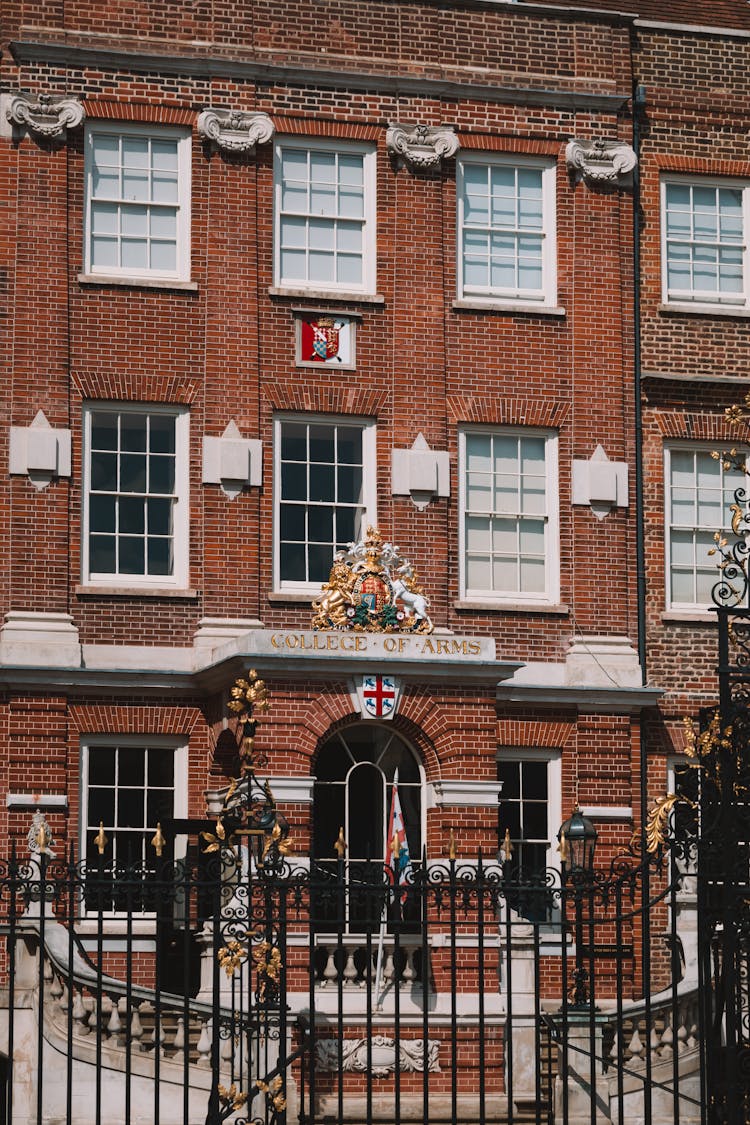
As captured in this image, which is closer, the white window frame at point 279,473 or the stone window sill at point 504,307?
the white window frame at point 279,473

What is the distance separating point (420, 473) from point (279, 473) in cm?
172

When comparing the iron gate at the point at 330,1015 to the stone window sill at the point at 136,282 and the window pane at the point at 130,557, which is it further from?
the stone window sill at the point at 136,282

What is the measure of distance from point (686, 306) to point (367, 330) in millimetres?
4309

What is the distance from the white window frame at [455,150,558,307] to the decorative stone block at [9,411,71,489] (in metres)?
5.42

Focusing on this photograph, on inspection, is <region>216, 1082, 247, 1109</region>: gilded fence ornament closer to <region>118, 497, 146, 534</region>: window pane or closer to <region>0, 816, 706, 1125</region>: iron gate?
<region>0, 816, 706, 1125</region>: iron gate

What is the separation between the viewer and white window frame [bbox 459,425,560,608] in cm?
2717

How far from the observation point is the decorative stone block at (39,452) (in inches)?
1011

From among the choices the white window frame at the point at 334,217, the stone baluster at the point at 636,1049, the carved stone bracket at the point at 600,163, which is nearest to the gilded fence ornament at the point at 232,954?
the stone baluster at the point at 636,1049

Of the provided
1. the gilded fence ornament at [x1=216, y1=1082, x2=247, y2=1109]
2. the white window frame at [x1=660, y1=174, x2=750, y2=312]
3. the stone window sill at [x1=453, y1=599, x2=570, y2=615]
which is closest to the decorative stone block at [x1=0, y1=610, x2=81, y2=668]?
the stone window sill at [x1=453, y1=599, x2=570, y2=615]

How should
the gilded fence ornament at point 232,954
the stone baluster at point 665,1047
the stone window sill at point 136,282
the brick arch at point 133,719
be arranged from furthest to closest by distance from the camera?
the stone window sill at point 136,282
the brick arch at point 133,719
the stone baluster at point 665,1047
the gilded fence ornament at point 232,954

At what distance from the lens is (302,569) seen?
2666cm

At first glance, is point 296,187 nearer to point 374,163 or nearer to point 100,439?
point 374,163

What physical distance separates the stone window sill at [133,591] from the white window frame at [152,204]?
3743 millimetres

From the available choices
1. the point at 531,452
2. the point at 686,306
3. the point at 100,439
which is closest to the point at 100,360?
the point at 100,439
